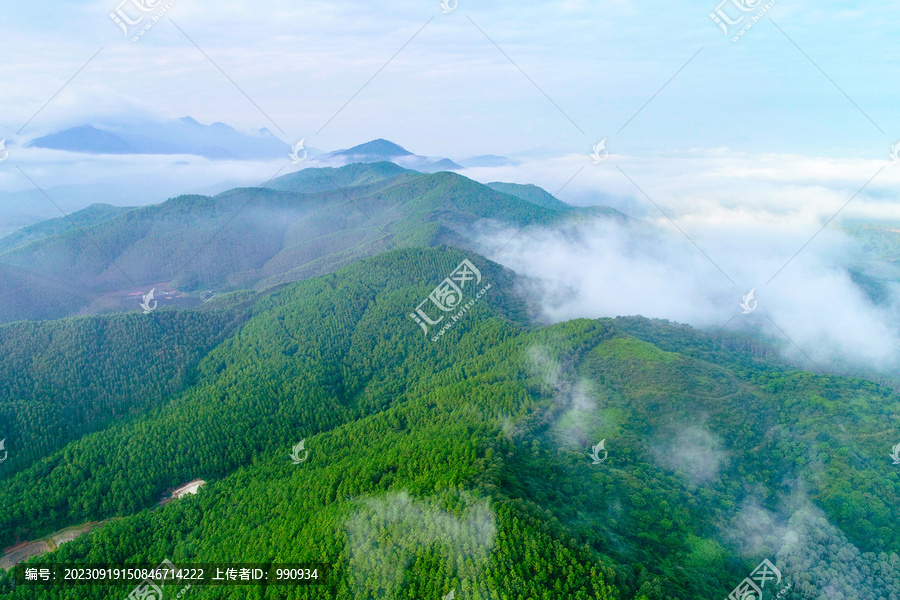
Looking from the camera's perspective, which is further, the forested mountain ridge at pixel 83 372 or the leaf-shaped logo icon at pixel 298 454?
the forested mountain ridge at pixel 83 372

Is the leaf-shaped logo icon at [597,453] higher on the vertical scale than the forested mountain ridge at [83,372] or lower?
lower

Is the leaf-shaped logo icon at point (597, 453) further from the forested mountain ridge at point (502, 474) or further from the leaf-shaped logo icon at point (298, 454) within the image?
the leaf-shaped logo icon at point (298, 454)

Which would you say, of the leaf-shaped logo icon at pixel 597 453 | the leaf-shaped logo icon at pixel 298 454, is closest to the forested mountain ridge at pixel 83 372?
the leaf-shaped logo icon at pixel 298 454

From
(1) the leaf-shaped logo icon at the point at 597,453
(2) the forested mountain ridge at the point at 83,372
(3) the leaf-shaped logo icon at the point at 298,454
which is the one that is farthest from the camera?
(2) the forested mountain ridge at the point at 83,372

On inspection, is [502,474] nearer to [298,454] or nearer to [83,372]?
[298,454]

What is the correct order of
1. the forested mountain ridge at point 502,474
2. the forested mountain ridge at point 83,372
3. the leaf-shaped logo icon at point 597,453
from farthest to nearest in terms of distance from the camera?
the forested mountain ridge at point 83,372
the leaf-shaped logo icon at point 597,453
the forested mountain ridge at point 502,474

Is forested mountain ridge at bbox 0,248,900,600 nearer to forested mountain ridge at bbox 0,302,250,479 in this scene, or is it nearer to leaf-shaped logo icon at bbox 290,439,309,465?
leaf-shaped logo icon at bbox 290,439,309,465

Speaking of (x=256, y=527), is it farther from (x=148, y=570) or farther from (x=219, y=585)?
(x=148, y=570)

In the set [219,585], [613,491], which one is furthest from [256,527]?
[613,491]

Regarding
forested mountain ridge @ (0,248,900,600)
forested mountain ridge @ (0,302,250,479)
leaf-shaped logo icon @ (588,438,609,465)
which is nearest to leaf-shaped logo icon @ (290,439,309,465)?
forested mountain ridge @ (0,248,900,600)
